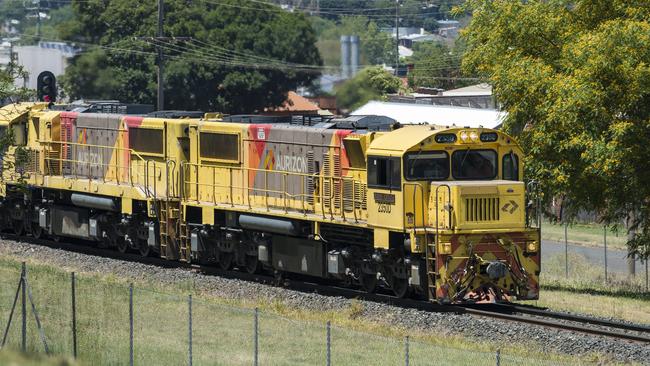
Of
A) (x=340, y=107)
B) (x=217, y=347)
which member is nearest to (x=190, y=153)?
(x=217, y=347)

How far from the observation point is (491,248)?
74.6 feet

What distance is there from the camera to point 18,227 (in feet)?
121

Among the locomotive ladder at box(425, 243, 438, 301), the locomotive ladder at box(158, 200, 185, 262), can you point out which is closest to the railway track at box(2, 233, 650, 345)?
the locomotive ladder at box(425, 243, 438, 301)

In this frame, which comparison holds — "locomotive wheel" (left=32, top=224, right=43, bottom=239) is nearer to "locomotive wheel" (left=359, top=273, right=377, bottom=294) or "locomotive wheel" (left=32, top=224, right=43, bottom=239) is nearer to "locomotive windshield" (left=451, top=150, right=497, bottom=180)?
"locomotive wheel" (left=359, top=273, right=377, bottom=294)

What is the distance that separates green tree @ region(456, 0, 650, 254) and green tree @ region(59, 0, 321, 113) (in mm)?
47344

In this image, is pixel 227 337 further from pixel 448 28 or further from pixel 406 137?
pixel 448 28

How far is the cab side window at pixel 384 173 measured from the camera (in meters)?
23.0

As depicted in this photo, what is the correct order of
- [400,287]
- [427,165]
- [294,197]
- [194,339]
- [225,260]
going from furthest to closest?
[225,260]
[294,197]
[400,287]
[427,165]
[194,339]

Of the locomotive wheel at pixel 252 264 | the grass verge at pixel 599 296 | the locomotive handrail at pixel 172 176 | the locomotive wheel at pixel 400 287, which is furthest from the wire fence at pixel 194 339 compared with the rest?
the locomotive handrail at pixel 172 176

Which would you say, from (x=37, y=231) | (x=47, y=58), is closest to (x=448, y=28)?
(x=47, y=58)

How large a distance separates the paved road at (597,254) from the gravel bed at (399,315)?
2046 cm

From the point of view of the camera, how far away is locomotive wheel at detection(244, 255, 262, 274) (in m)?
28.6

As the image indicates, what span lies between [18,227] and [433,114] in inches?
870

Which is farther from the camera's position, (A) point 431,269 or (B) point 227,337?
(A) point 431,269
